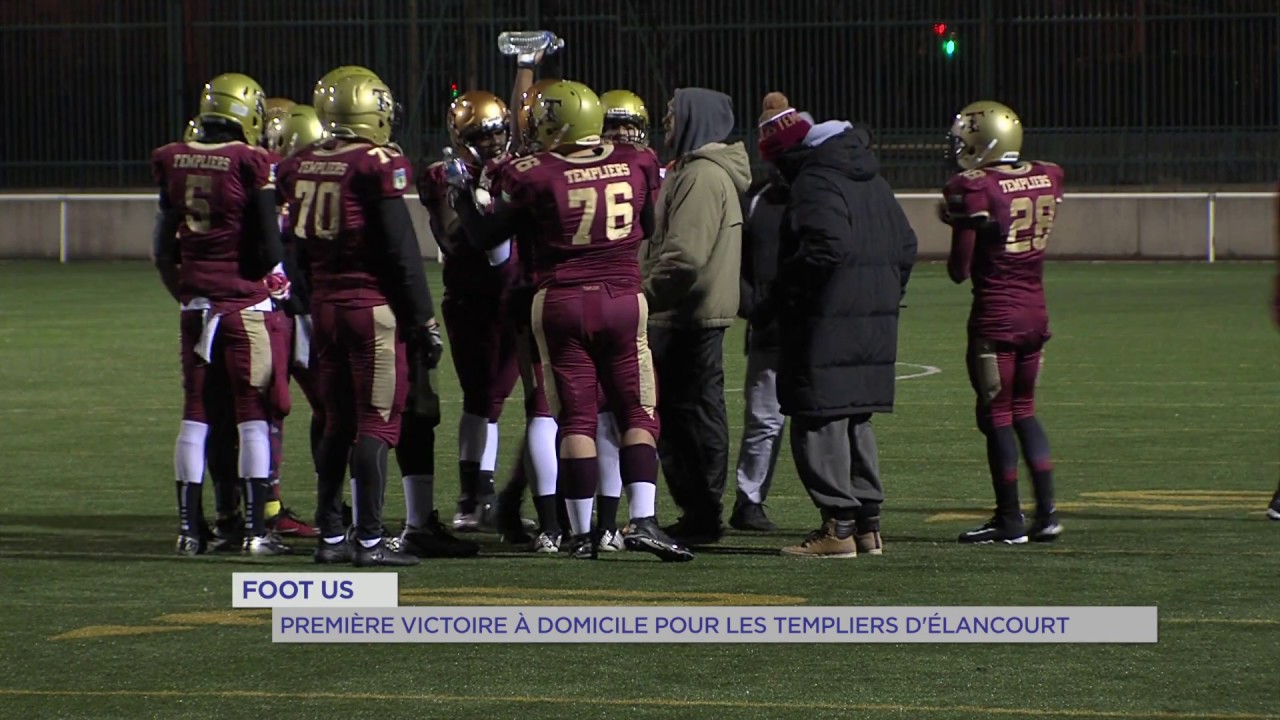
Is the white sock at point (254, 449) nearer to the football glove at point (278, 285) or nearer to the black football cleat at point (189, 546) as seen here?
the black football cleat at point (189, 546)

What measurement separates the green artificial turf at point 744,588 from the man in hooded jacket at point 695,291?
1.23 ft

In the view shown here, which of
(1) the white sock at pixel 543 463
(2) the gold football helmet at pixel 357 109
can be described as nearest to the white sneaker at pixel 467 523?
(1) the white sock at pixel 543 463

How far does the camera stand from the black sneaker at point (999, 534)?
938 cm

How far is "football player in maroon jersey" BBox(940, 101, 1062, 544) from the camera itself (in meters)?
9.30

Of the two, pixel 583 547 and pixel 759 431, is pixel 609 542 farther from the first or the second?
pixel 759 431

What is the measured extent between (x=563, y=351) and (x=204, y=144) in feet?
5.35

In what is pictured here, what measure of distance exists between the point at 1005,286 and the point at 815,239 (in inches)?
40.3

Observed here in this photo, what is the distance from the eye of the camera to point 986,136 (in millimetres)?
9422

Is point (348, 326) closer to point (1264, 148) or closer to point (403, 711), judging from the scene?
point (403, 711)

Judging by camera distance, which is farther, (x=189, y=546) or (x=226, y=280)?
(x=189, y=546)

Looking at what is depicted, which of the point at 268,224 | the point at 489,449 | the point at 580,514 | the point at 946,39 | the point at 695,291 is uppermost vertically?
the point at 946,39

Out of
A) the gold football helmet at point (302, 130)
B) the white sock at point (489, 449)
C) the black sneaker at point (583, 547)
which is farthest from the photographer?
the gold football helmet at point (302, 130)

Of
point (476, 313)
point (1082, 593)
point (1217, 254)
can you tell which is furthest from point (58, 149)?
point (1082, 593)

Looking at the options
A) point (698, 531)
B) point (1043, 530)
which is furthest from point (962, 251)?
point (698, 531)
